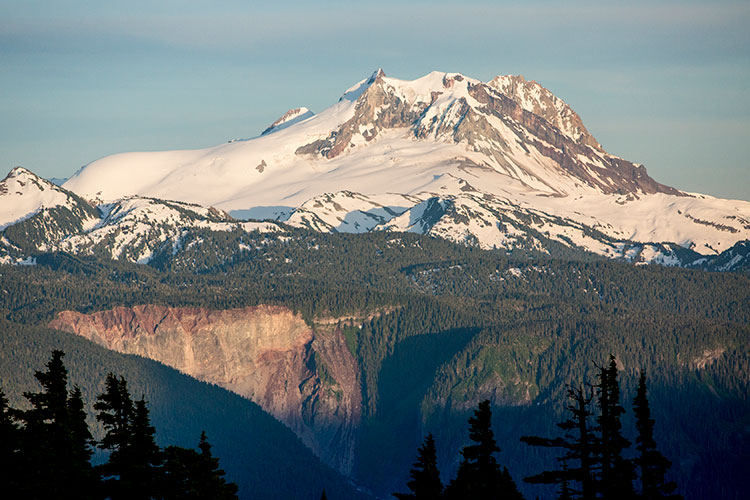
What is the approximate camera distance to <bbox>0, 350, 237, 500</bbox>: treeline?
84312mm

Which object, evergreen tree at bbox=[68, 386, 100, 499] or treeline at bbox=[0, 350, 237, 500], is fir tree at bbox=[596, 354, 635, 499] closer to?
treeline at bbox=[0, 350, 237, 500]

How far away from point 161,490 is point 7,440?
31.6 feet

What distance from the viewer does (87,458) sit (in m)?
92.1

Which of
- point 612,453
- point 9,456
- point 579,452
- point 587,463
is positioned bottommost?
point 587,463

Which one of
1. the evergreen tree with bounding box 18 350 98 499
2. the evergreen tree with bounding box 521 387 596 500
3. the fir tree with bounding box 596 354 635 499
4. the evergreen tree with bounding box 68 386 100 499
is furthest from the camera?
the evergreen tree with bounding box 68 386 100 499

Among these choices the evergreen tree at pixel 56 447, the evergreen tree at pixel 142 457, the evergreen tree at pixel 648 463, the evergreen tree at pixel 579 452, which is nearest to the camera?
the evergreen tree at pixel 579 452

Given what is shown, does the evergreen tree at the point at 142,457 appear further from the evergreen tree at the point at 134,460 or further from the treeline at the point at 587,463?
the treeline at the point at 587,463

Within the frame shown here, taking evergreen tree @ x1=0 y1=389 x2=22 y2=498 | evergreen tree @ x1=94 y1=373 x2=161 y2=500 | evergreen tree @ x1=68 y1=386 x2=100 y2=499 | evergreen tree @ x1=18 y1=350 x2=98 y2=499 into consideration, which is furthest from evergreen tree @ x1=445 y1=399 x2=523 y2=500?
evergreen tree @ x1=0 y1=389 x2=22 y2=498

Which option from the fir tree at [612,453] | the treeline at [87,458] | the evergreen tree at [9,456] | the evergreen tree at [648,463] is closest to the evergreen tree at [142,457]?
the treeline at [87,458]

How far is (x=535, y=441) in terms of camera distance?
75375 mm

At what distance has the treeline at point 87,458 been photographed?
8431cm

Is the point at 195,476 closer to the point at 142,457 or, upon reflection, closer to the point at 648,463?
the point at 142,457

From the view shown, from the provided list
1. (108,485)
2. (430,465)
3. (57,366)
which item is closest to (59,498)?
(108,485)

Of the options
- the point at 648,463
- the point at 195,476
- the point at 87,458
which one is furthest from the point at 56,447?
the point at 648,463
